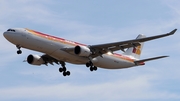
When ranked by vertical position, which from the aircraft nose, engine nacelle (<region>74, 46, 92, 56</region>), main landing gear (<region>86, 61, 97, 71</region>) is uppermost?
the aircraft nose

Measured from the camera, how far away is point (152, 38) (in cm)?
6562

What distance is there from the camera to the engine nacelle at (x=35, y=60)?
241 ft

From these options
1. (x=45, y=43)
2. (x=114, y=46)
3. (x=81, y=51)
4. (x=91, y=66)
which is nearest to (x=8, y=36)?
(x=45, y=43)

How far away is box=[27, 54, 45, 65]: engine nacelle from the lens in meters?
73.5

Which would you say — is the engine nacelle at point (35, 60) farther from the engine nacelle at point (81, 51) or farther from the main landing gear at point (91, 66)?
the engine nacelle at point (81, 51)

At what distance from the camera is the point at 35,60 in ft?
241

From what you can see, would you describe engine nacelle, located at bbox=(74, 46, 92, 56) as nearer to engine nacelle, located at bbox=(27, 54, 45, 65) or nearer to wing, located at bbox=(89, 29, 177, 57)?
wing, located at bbox=(89, 29, 177, 57)

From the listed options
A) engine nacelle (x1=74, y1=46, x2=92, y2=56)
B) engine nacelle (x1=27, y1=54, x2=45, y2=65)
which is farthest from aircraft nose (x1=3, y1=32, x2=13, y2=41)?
engine nacelle (x1=74, y1=46, x2=92, y2=56)

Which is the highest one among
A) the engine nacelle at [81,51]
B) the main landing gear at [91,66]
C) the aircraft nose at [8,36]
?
the aircraft nose at [8,36]

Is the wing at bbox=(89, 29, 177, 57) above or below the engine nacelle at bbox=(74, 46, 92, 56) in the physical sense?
above

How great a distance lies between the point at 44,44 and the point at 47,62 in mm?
8249

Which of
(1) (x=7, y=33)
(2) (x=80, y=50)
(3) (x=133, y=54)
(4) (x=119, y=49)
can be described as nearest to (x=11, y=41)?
(1) (x=7, y=33)

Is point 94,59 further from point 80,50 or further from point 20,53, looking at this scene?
point 20,53

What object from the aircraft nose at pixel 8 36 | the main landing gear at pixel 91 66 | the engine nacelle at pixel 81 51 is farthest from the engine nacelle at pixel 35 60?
the aircraft nose at pixel 8 36
